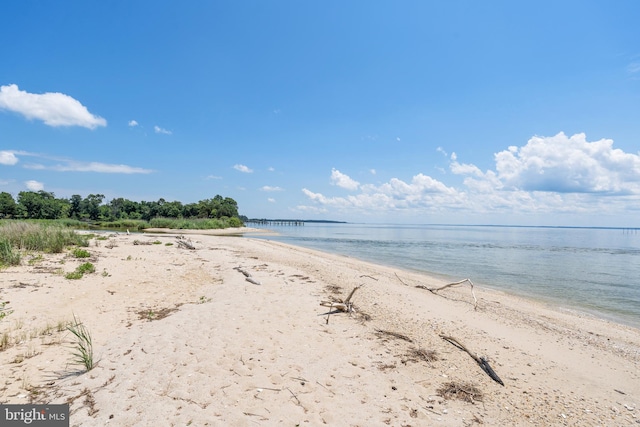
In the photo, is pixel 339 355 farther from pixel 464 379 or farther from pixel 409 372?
pixel 464 379

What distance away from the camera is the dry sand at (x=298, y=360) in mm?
4227

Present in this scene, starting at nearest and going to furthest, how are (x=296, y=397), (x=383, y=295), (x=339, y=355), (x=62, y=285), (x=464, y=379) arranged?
(x=296, y=397)
(x=464, y=379)
(x=339, y=355)
(x=62, y=285)
(x=383, y=295)

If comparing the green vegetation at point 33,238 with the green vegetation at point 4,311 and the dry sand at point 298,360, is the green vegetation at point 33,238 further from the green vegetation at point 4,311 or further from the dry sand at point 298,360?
the green vegetation at point 4,311

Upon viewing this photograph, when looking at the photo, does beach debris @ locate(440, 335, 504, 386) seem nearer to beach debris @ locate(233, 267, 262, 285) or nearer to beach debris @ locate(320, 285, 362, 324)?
beach debris @ locate(320, 285, 362, 324)

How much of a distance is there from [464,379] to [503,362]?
1.48 meters

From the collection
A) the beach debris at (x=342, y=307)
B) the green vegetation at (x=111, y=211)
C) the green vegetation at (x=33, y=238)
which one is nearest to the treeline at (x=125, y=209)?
the green vegetation at (x=111, y=211)

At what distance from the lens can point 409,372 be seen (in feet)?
17.6

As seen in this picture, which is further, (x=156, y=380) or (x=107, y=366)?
(x=107, y=366)

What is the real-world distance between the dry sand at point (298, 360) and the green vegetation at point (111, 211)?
7183cm

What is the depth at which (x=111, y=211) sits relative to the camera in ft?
350

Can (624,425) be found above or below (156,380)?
below

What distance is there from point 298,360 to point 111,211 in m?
125

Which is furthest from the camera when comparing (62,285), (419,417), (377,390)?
(62,285)

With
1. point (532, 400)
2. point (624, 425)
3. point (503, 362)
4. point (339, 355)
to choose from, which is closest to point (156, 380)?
point (339, 355)
